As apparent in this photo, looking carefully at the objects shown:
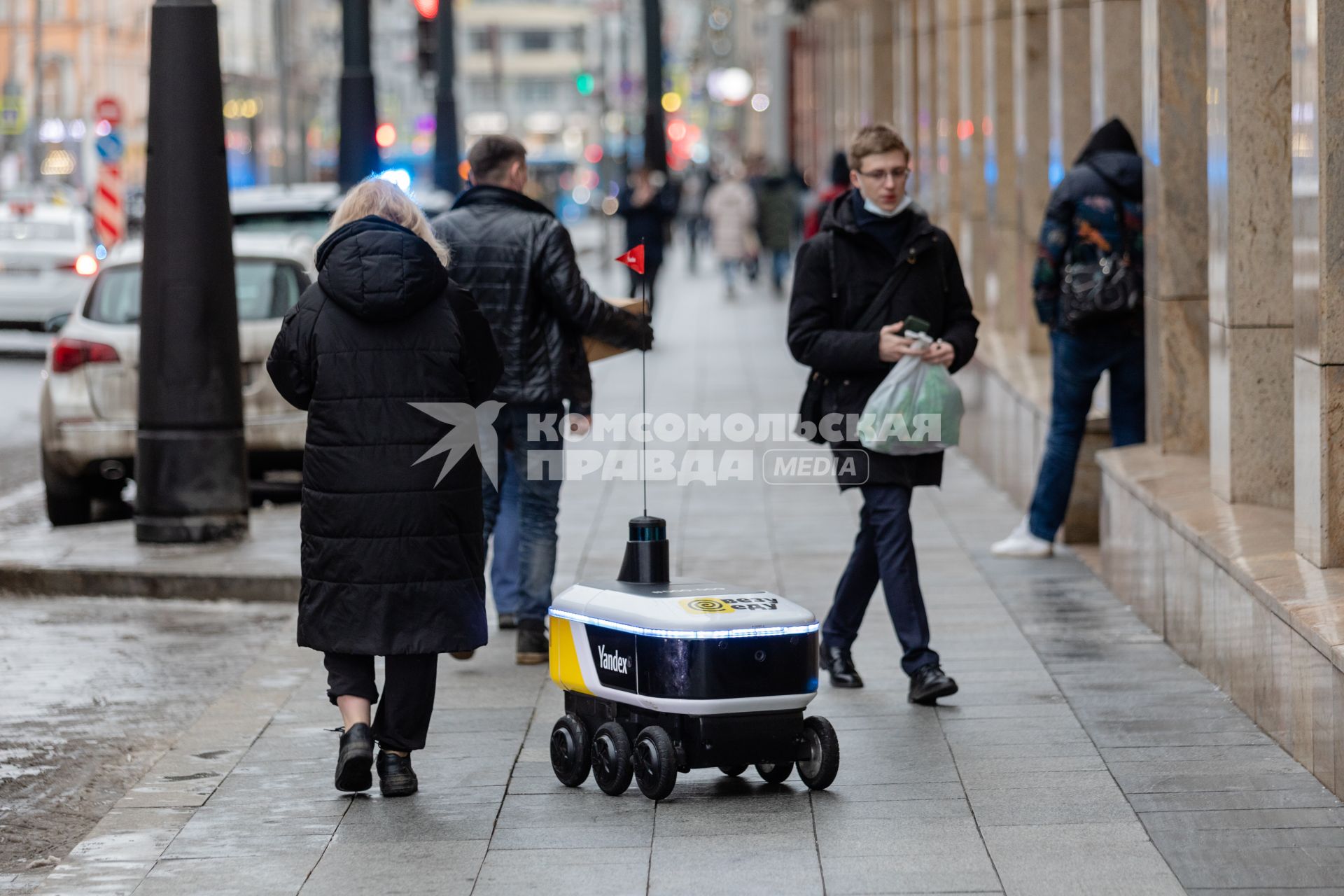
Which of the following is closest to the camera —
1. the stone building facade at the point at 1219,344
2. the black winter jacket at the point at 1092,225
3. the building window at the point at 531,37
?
the stone building facade at the point at 1219,344

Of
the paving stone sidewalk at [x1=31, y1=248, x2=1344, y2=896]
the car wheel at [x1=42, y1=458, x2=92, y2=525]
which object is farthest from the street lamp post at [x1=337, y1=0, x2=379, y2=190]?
the paving stone sidewalk at [x1=31, y1=248, x2=1344, y2=896]

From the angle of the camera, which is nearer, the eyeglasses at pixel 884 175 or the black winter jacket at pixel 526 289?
the eyeglasses at pixel 884 175

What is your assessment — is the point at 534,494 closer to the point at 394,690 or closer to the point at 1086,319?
the point at 394,690

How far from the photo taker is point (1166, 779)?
6.13 meters

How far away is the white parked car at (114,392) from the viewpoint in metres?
12.0

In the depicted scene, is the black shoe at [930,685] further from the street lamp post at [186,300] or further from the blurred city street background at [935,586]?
the street lamp post at [186,300]

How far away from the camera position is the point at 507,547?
8.59 meters

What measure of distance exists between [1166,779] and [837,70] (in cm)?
3060

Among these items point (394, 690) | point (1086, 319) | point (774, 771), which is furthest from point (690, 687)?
point (1086, 319)

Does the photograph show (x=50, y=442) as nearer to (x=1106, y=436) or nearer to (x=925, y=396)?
(x=1106, y=436)

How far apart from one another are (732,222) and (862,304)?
2361 cm

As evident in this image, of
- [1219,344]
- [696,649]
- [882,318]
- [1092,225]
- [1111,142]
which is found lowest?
[696,649]

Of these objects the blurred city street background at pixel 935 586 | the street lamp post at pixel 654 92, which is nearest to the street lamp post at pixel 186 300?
the blurred city street background at pixel 935 586

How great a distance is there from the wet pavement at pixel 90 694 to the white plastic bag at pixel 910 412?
99.4 inches
